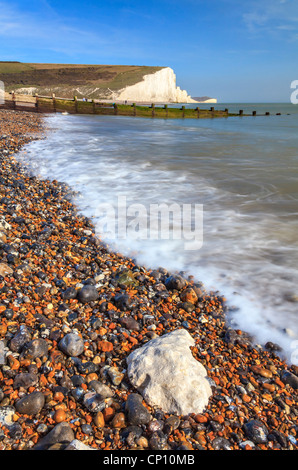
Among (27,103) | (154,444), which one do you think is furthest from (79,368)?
(27,103)

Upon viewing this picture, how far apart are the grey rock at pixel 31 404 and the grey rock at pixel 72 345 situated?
471 mm

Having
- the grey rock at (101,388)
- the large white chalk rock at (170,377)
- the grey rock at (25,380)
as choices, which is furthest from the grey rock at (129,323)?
the grey rock at (25,380)

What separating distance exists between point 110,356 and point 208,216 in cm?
449

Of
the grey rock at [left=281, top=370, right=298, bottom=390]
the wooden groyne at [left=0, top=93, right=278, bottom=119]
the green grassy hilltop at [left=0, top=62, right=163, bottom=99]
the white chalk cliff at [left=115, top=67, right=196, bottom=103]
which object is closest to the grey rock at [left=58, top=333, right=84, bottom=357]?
the grey rock at [left=281, top=370, right=298, bottom=390]

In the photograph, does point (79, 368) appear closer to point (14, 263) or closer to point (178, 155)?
point (14, 263)

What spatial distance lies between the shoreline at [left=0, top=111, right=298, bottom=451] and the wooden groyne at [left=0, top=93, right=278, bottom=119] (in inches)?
1211

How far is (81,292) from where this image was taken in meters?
3.19

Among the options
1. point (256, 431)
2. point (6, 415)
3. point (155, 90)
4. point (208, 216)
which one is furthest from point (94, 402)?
point (155, 90)

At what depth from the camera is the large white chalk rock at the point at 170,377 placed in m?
2.08

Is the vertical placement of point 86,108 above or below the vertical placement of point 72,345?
above

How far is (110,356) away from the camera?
2502 millimetres

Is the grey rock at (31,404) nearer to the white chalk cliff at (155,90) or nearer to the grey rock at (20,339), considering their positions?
the grey rock at (20,339)

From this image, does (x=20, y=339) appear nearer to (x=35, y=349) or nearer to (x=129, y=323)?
(x=35, y=349)
